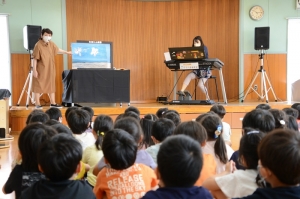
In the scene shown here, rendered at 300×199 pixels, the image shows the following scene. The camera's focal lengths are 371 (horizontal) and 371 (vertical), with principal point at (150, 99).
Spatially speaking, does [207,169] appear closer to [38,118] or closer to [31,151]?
[31,151]

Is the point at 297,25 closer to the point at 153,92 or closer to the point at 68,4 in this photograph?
the point at 153,92

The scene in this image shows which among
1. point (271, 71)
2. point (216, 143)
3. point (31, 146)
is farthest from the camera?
point (271, 71)

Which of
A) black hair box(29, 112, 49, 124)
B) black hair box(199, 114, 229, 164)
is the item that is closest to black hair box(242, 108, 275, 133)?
black hair box(199, 114, 229, 164)

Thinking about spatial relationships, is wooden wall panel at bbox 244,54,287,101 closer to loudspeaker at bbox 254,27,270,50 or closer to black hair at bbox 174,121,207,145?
loudspeaker at bbox 254,27,270,50

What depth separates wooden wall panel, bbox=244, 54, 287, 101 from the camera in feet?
25.5

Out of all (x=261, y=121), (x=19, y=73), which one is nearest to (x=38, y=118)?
(x=261, y=121)

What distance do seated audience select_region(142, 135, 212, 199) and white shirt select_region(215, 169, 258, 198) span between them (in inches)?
13.9

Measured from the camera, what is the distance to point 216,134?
7.66ft

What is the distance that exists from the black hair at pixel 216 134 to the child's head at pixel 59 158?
1098 millimetres

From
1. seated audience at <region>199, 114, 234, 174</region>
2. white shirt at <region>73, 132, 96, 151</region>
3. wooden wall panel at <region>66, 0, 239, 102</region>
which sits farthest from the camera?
wooden wall panel at <region>66, 0, 239, 102</region>

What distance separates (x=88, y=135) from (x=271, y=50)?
5981 millimetres

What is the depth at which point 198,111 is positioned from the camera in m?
5.79

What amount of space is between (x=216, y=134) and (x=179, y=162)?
1.15 m

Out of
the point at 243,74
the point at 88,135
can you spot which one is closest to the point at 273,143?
the point at 88,135
